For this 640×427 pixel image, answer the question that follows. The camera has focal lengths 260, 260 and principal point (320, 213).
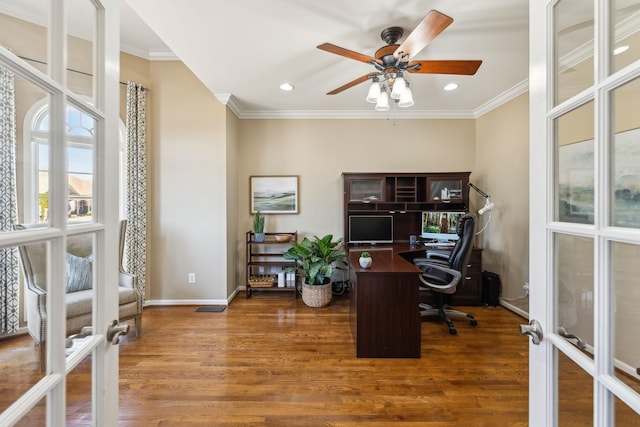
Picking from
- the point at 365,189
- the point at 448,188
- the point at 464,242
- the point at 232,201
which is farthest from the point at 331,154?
the point at 464,242

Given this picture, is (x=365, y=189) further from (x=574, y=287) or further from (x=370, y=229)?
(x=574, y=287)

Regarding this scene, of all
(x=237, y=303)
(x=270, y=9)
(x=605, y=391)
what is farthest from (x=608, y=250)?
(x=237, y=303)

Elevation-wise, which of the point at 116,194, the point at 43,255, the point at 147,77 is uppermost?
the point at 147,77

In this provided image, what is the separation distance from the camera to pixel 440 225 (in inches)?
143

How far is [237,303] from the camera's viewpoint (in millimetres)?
3422

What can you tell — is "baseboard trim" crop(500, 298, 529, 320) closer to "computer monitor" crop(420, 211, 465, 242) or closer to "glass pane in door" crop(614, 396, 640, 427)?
"computer monitor" crop(420, 211, 465, 242)

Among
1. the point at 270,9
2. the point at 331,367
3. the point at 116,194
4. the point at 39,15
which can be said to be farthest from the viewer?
the point at 331,367

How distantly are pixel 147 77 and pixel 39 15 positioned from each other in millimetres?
3363

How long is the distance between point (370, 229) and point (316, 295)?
3.87 ft

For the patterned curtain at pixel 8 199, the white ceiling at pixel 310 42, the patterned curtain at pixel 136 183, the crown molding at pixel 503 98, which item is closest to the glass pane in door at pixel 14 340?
the patterned curtain at pixel 8 199

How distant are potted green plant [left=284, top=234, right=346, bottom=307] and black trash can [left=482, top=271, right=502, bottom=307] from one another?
1.86 metres

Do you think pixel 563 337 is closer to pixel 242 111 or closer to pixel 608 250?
pixel 608 250

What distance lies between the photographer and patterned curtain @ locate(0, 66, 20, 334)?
50 cm

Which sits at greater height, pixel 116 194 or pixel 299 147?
pixel 299 147
